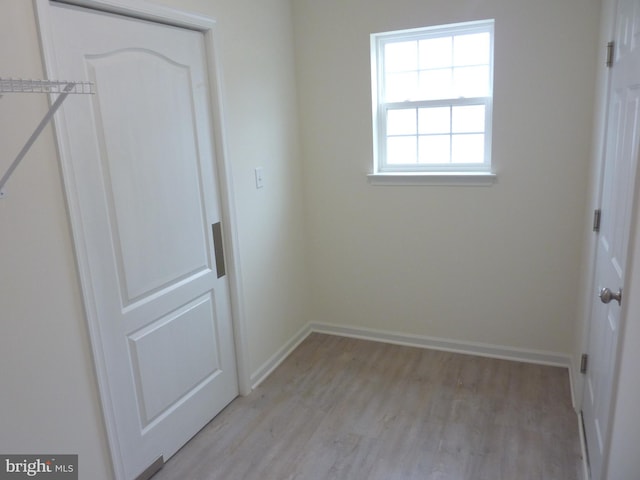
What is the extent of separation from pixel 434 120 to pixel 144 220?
1932 mm

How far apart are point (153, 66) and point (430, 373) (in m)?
2.32

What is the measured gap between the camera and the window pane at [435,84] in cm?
303

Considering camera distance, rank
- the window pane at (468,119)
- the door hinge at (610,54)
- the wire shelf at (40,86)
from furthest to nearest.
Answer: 1. the window pane at (468,119)
2. the door hinge at (610,54)
3. the wire shelf at (40,86)

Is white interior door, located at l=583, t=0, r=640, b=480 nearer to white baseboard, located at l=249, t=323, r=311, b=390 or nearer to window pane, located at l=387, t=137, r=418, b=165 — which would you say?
window pane, located at l=387, t=137, r=418, b=165

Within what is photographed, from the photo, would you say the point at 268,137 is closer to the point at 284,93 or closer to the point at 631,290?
the point at 284,93

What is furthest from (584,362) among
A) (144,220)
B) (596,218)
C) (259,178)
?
(144,220)

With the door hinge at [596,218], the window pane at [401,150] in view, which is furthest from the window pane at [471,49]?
the door hinge at [596,218]

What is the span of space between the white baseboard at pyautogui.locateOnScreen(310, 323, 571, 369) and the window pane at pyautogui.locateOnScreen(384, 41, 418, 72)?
1.82 meters

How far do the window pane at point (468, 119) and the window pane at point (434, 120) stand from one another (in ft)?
0.14

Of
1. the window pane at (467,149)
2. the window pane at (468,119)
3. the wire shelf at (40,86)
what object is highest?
the wire shelf at (40,86)

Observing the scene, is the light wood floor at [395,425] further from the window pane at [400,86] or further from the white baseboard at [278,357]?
the window pane at [400,86]

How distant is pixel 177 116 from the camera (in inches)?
88.2

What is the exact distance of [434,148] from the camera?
3131 mm

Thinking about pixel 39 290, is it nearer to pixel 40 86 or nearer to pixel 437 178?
pixel 40 86
